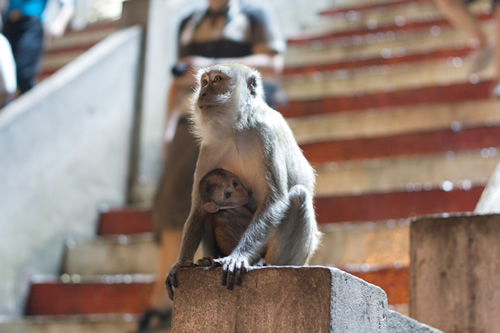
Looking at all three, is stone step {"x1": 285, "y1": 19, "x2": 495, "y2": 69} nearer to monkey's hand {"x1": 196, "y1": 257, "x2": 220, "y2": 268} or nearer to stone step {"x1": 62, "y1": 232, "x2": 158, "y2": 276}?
stone step {"x1": 62, "y1": 232, "x2": 158, "y2": 276}

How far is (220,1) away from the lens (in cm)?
522

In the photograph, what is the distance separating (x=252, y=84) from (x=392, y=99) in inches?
173

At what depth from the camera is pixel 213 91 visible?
3084 millimetres

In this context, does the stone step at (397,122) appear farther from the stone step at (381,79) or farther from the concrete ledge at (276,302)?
the concrete ledge at (276,302)

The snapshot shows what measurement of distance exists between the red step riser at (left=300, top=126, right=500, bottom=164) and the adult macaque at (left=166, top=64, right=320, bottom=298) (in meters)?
3.42

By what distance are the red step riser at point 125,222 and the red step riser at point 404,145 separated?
1.36 m

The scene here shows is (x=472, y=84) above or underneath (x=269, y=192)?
above

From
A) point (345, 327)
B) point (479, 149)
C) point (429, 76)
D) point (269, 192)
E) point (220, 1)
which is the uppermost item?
point (429, 76)

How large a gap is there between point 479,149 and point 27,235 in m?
3.34

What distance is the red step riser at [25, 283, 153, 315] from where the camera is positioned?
231 inches

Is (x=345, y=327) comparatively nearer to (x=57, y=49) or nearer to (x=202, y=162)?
(x=202, y=162)

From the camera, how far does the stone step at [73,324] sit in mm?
5414

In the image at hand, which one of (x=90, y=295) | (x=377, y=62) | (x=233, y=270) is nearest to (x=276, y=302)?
(x=233, y=270)

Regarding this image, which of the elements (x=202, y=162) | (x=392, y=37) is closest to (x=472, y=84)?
(x=392, y=37)
